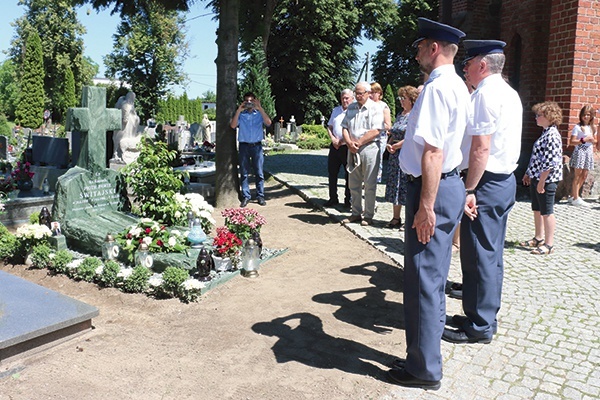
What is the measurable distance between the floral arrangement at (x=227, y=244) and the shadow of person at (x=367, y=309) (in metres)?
1.19

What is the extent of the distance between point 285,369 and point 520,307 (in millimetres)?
2305

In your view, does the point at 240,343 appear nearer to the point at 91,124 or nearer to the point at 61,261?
the point at 61,261

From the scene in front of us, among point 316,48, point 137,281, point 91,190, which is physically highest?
point 316,48

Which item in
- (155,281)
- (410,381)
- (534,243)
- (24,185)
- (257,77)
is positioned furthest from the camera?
(257,77)

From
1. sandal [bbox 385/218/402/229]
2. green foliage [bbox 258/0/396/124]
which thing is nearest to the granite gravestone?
sandal [bbox 385/218/402/229]

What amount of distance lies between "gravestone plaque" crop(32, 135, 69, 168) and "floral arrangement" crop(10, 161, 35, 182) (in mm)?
883

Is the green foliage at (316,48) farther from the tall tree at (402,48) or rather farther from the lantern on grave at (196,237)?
the lantern on grave at (196,237)

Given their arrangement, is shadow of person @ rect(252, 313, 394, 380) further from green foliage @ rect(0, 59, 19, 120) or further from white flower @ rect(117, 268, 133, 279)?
green foliage @ rect(0, 59, 19, 120)

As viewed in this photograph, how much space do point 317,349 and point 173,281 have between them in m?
1.73

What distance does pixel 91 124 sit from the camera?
7.34 m

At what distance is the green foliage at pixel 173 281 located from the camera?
16.3 feet

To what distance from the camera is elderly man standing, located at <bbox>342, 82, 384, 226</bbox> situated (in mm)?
7500

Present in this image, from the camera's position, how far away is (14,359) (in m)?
A: 3.73

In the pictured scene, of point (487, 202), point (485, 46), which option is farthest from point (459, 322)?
point (485, 46)
